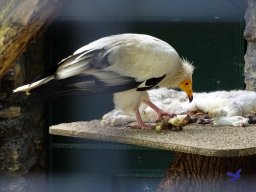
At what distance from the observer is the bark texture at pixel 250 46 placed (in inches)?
76.7

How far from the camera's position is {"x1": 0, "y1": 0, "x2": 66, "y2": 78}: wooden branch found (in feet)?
4.54

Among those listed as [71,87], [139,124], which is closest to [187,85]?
[139,124]

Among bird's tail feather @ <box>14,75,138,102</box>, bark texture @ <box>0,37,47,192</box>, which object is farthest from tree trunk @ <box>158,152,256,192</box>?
bark texture @ <box>0,37,47,192</box>

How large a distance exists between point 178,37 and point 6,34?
2.68 ft

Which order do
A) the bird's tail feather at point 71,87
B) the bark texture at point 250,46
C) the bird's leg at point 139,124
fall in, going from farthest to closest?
the bark texture at point 250,46
the bird's leg at point 139,124
the bird's tail feather at point 71,87

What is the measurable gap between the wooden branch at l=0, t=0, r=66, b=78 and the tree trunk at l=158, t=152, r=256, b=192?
500 mm

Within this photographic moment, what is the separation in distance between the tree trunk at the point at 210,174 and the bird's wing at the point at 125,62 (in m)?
0.24

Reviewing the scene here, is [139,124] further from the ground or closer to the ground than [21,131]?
further from the ground

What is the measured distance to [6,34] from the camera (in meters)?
1.40

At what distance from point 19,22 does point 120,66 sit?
0.27 meters

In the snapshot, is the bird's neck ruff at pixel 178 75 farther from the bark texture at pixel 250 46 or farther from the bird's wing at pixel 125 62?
the bark texture at pixel 250 46

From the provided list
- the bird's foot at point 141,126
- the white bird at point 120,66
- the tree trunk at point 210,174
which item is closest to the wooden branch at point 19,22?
the white bird at point 120,66

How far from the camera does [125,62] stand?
1.40m

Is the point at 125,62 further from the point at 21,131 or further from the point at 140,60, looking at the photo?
the point at 21,131
